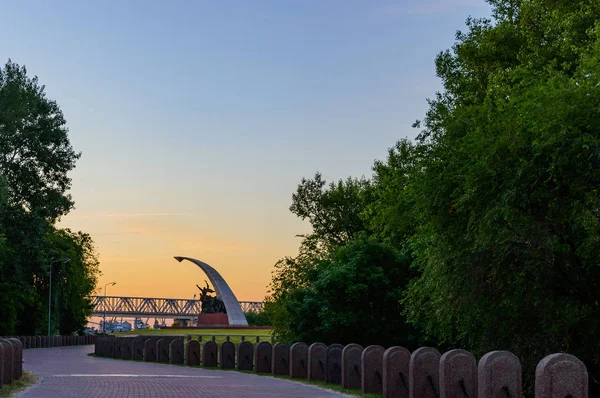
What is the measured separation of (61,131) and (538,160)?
39.9 metres

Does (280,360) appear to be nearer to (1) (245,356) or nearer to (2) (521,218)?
(1) (245,356)

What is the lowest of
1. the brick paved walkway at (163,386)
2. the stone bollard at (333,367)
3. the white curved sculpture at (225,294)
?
the brick paved walkway at (163,386)

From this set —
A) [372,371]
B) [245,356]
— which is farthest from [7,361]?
[245,356]

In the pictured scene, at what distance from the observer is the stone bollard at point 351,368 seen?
22547 millimetres

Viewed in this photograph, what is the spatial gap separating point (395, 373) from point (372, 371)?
1.67 meters

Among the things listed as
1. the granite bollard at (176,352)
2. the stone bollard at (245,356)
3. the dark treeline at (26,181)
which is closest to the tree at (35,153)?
the dark treeline at (26,181)

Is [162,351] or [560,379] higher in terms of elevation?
[162,351]

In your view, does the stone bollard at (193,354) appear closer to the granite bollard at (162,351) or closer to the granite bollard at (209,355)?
the granite bollard at (209,355)

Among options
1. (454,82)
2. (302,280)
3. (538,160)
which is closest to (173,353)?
(302,280)

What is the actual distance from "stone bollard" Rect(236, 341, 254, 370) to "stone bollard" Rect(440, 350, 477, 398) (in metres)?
16.0

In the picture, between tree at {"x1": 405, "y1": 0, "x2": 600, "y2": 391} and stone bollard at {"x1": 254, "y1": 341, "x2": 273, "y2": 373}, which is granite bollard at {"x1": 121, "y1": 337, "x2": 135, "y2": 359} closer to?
stone bollard at {"x1": 254, "y1": 341, "x2": 273, "y2": 373}

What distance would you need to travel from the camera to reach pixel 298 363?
27.6 meters

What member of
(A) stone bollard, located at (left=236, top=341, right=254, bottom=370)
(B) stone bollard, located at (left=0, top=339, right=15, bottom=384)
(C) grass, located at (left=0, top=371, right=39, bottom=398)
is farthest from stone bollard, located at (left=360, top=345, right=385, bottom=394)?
(A) stone bollard, located at (left=236, top=341, right=254, bottom=370)

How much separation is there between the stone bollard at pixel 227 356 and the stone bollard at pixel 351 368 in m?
11.3
